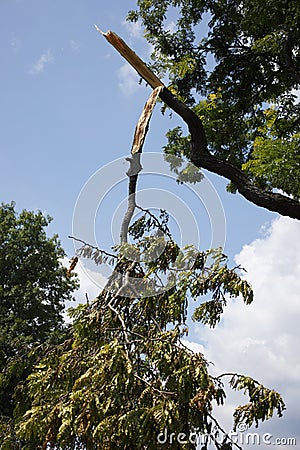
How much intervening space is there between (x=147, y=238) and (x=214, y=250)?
20.3 inches

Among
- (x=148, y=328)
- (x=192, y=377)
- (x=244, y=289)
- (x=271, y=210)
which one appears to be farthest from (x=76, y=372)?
(x=271, y=210)

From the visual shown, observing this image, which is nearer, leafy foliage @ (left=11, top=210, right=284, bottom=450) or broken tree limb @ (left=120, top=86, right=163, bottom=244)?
leafy foliage @ (left=11, top=210, right=284, bottom=450)

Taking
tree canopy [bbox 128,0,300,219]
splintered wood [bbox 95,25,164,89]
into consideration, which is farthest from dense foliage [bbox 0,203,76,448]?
splintered wood [bbox 95,25,164,89]

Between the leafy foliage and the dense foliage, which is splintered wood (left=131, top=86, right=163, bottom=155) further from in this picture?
the dense foliage

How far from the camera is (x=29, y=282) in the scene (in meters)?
12.6

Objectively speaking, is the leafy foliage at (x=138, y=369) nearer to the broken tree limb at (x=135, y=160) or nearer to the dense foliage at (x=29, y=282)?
the broken tree limb at (x=135, y=160)

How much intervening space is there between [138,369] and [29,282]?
985cm

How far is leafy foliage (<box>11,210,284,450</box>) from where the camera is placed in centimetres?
258

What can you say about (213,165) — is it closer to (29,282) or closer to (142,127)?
(142,127)

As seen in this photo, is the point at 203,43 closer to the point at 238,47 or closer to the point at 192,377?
the point at 238,47

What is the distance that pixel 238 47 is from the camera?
24.7 ft

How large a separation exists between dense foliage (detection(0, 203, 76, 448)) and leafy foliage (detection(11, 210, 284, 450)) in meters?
8.22

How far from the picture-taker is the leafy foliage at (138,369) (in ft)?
8.46

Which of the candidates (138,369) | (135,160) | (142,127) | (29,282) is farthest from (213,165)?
(29,282)
